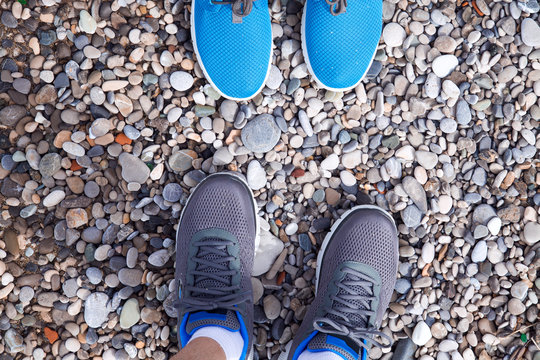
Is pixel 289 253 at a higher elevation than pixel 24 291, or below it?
higher

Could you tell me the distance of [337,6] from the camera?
1.60 metres

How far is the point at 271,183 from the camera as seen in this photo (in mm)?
1677

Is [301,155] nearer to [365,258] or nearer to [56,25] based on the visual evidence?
[365,258]

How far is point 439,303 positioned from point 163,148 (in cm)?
117

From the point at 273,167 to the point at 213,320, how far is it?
577mm

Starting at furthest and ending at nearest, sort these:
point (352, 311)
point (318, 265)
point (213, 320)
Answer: point (318, 265), point (352, 311), point (213, 320)

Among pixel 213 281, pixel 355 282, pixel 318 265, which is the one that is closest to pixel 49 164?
pixel 213 281

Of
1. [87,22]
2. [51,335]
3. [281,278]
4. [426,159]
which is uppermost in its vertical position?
[87,22]

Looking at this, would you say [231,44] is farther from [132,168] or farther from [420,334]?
[420,334]

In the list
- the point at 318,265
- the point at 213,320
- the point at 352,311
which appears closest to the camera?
the point at 213,320

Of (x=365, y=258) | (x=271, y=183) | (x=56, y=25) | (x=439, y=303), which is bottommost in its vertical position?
(x=439, y=303)

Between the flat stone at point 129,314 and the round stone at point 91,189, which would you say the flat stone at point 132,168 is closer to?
the round stone at point 91,189

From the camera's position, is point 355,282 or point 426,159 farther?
point 426,159

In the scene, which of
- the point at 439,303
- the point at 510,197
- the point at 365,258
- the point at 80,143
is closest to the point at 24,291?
the point at 80,143
